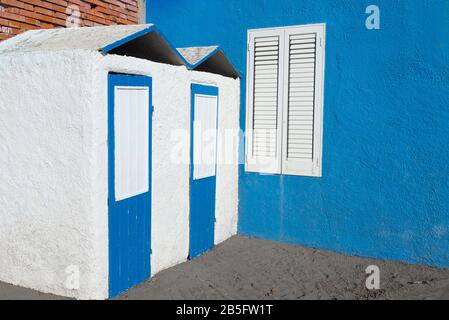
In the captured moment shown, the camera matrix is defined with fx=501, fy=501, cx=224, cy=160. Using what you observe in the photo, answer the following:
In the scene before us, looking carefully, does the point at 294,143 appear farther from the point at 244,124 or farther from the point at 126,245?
the point at 126,245

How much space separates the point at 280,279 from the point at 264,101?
7.73ft

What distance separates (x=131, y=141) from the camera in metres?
4.74

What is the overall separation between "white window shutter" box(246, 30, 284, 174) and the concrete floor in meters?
1.19

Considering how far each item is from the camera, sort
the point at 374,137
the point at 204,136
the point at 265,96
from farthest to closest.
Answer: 1. the point at 265,96
2. the point at 204,136
3. the point at 374,137

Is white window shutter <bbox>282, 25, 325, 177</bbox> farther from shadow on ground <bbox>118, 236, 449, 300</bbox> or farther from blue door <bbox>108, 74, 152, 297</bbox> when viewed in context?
blue door <bbox>108, 74, 152, 297</bbox>

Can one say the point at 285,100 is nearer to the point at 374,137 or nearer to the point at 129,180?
the point at 374,137

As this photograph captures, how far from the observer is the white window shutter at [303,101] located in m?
6.16

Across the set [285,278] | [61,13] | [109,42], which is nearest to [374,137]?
[285,278]

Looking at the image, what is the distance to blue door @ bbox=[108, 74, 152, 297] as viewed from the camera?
450cm

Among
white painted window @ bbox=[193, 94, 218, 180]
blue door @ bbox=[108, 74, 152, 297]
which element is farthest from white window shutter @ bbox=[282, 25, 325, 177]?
blue door @ bbox=[108, 74, 152, 297]

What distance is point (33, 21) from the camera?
6.16m

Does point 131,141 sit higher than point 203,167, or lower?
higher
